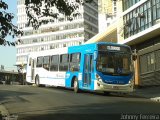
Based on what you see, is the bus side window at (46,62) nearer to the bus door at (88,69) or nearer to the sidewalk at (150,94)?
the bus door at (88,69)

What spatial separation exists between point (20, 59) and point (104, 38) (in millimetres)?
83557

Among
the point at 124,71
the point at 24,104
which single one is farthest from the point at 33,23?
the point at 124,71

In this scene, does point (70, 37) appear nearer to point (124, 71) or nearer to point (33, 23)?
point (124, 71)

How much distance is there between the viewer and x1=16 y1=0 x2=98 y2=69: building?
393 ft

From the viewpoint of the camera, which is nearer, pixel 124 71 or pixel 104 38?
pixel 124 71

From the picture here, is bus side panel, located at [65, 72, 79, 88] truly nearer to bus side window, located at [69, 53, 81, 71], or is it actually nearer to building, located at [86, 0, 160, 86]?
bus side window, located at [69, 53, 81, 71]

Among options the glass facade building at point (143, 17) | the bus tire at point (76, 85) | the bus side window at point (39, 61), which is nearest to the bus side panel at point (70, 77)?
the bus tire at point (76, 85)

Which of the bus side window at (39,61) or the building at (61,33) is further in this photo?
the building at (61,33)

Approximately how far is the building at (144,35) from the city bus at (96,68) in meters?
7.91

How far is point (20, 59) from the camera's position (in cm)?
13362

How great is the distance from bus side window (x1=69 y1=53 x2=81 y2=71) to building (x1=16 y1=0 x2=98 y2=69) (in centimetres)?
8834

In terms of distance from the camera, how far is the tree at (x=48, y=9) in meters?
11.3

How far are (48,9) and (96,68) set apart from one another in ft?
42.2

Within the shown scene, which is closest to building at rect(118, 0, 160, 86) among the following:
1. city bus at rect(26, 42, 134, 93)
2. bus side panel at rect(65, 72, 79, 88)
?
city bus at rect(26, 42, 134, 93)
